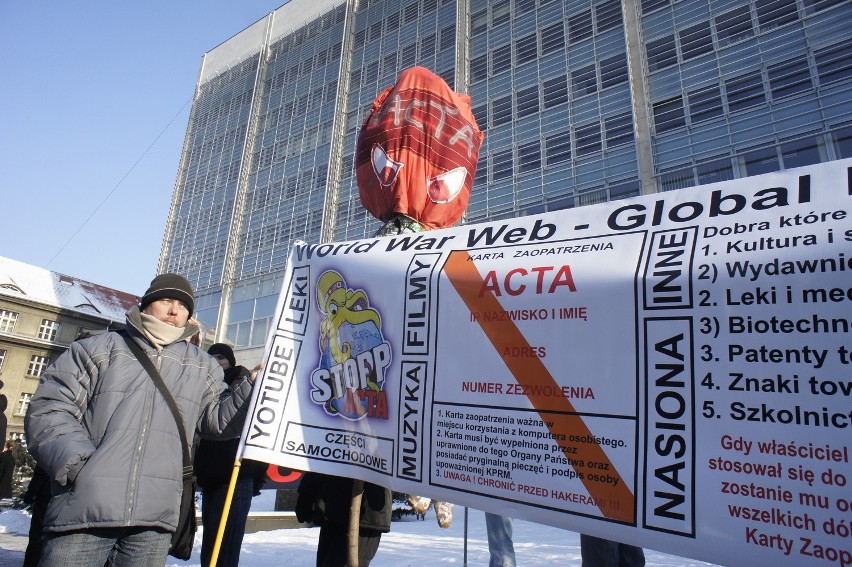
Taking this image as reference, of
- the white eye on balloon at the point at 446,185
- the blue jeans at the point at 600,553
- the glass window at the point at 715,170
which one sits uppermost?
the glass window at the point at 715,170

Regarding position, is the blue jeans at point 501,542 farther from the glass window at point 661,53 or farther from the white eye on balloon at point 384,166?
the glass window at point 661,53

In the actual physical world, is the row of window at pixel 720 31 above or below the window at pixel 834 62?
above

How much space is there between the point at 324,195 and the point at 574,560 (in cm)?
2339

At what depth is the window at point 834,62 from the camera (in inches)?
565

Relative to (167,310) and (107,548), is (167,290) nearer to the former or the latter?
(167,310)

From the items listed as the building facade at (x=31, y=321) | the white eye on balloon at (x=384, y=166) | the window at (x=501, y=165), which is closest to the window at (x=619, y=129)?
the window at (x=501, y=165)

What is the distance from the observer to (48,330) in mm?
33625

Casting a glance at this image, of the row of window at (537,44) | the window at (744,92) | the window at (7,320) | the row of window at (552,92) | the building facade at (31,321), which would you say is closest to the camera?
the window at (744,92)

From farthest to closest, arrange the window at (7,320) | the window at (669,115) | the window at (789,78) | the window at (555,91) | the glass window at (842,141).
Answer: the window at (7,320)
the window at (555,91)
the window at (669,115)
the window at (789,78)
the glass window at (842,141)

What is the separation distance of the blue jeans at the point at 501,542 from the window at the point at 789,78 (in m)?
17.8

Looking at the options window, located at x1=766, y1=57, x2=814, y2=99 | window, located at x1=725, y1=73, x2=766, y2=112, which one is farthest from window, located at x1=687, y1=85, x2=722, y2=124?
window, located at x1=766, y1=57, x2=814, y2=99

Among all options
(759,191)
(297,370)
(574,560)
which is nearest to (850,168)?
(759,191)

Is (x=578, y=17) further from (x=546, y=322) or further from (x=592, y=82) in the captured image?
(x=546, y=322)

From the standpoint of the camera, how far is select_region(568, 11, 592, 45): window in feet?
66.8
